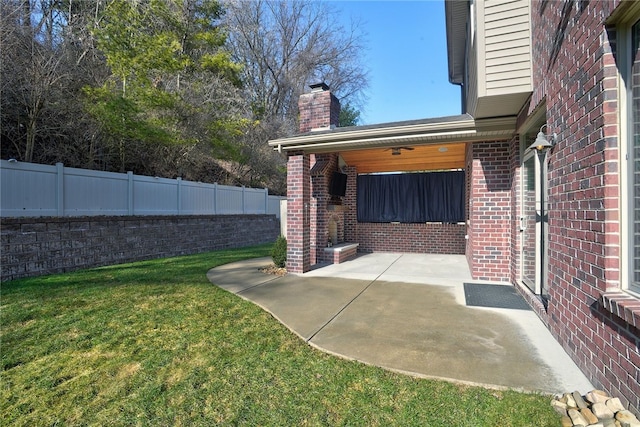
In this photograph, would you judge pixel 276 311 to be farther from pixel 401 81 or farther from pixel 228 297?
pixel 401 81

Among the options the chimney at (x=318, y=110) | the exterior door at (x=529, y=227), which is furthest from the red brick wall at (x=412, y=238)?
the exterior door at (x=529, y=227)

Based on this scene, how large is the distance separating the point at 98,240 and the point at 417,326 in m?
7.58

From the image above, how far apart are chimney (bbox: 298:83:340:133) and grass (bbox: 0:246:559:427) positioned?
5450 millimetres

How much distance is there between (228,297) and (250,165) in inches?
497

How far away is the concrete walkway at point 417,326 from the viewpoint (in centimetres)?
272

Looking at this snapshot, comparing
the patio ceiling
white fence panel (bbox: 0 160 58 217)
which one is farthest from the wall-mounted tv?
white fence panel (bbox: 0 160 58 217)

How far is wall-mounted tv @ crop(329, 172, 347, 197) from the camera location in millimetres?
8719

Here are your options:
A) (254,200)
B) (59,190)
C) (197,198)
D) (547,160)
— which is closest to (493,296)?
(547,160)

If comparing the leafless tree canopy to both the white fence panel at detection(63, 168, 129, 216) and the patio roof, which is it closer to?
the white fence panel at detection(63, 168, 129, 216)

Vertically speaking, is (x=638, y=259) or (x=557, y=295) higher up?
(x=638, y=259)

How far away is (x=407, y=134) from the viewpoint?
5.89 meters

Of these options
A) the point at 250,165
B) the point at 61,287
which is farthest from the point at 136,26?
the point at 61,287

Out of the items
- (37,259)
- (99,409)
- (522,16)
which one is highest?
(522,16)

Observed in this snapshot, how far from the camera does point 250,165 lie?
1689 centimetres
